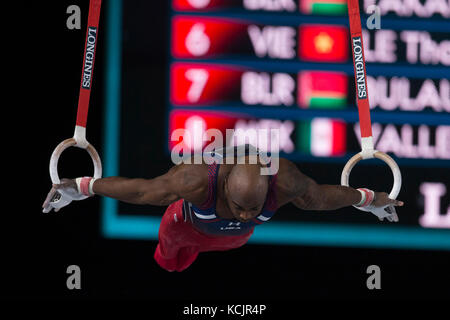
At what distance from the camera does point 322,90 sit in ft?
16.7

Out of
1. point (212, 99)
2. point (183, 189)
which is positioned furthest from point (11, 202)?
point (183, 189)

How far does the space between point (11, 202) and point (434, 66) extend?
277cm

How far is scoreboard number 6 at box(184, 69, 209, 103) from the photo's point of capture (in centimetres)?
504

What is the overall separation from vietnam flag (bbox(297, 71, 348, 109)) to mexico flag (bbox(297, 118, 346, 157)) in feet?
0.33

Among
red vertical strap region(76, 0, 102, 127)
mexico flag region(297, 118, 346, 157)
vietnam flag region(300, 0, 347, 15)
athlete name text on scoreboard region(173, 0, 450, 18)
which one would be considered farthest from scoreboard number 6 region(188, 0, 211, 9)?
red vertical strap region(76, 0, 102, 127)

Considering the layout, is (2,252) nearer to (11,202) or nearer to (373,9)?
(11,202)

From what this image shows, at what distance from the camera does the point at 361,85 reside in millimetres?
3963

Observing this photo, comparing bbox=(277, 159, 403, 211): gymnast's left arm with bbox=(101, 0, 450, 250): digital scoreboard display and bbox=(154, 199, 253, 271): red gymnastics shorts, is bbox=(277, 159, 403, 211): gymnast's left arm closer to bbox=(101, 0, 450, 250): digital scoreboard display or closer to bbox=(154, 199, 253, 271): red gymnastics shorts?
bbox=(154, 199, 253, 271): red gymnastics shorts

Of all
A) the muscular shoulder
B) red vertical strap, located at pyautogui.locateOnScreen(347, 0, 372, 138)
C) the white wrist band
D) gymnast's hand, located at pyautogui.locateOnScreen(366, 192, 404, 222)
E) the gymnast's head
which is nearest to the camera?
the gymnast's head

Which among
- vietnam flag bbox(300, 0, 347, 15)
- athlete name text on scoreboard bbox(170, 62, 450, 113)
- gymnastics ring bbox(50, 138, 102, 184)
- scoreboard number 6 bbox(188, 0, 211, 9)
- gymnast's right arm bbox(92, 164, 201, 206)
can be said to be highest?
vietnam flag bbox(300, 0, 347, 15)

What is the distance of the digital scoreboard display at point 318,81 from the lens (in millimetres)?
5031

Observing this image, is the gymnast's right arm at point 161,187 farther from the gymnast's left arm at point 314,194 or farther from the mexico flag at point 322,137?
the mexico flag at point 322,137

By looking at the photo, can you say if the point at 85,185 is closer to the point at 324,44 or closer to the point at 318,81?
the point at 318,81

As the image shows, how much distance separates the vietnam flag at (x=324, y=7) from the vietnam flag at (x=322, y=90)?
37 cm
